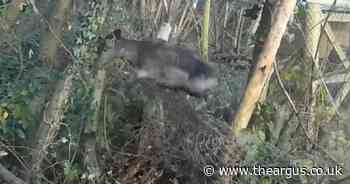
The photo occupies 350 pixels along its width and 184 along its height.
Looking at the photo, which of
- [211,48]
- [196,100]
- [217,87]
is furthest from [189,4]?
[196,100]

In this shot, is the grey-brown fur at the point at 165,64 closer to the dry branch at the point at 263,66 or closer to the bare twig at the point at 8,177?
the dry branch at the point at 263,66

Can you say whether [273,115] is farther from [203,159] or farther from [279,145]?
[203,159]

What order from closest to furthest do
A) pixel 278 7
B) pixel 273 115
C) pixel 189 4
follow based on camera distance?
pixel 278 7
pixel 273 115
pixel 189 4

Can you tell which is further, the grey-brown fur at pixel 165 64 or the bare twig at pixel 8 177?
the grey-brown fur at pixel 165 64

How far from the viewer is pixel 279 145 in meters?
3.98

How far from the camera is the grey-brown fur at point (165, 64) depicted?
3.56 metres

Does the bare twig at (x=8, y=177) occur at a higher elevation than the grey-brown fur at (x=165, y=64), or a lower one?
lower

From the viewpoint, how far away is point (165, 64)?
143 inches

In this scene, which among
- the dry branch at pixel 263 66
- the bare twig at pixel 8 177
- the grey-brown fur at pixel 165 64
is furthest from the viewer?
the grey-brown fur at pixel 165 64

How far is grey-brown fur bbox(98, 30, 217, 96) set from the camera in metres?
3.56

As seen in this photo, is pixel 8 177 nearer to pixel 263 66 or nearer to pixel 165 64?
pixel 165 64

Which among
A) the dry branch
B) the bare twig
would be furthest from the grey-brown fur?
the bare twig

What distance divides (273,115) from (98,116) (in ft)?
5.14

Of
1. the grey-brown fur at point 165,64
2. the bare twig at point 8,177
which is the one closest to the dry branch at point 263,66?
the grey-brown fur at point 165,64
